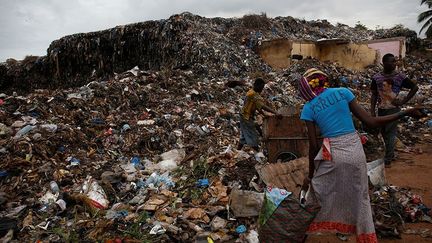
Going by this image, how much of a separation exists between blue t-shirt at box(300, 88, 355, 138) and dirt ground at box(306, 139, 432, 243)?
1.32 meters

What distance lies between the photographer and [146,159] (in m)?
5.81

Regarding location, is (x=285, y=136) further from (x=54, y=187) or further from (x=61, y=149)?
(x=61, y=149)

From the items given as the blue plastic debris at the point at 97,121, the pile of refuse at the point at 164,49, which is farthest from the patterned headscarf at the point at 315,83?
the pile of refuse at the point at 164,49

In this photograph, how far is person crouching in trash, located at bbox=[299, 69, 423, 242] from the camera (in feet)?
7.41

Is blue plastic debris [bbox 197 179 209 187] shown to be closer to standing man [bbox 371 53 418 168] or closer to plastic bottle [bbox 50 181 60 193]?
plastic bottle [bbox 50 181 60 193]

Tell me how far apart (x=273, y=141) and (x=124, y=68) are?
12.0 meters

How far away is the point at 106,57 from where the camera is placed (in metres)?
15.7

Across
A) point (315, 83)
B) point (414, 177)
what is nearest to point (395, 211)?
point (414, 177)

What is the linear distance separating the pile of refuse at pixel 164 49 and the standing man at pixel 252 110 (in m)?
7.14

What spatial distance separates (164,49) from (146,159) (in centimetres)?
908

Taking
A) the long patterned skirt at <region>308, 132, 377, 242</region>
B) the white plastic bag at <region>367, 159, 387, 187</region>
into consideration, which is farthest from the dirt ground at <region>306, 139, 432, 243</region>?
the long patterned skirt at <region>308, 132, 377, 242</region>

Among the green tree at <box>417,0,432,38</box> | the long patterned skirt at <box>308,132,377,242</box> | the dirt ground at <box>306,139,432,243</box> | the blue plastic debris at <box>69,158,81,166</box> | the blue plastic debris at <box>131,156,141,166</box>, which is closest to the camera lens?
the long patterned skirt at <box>308,132,377,242</box>

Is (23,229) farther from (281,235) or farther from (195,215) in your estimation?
(281,235)

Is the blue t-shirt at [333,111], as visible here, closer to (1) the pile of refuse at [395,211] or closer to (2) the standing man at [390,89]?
(1) the pile of refuse at [395,211]
